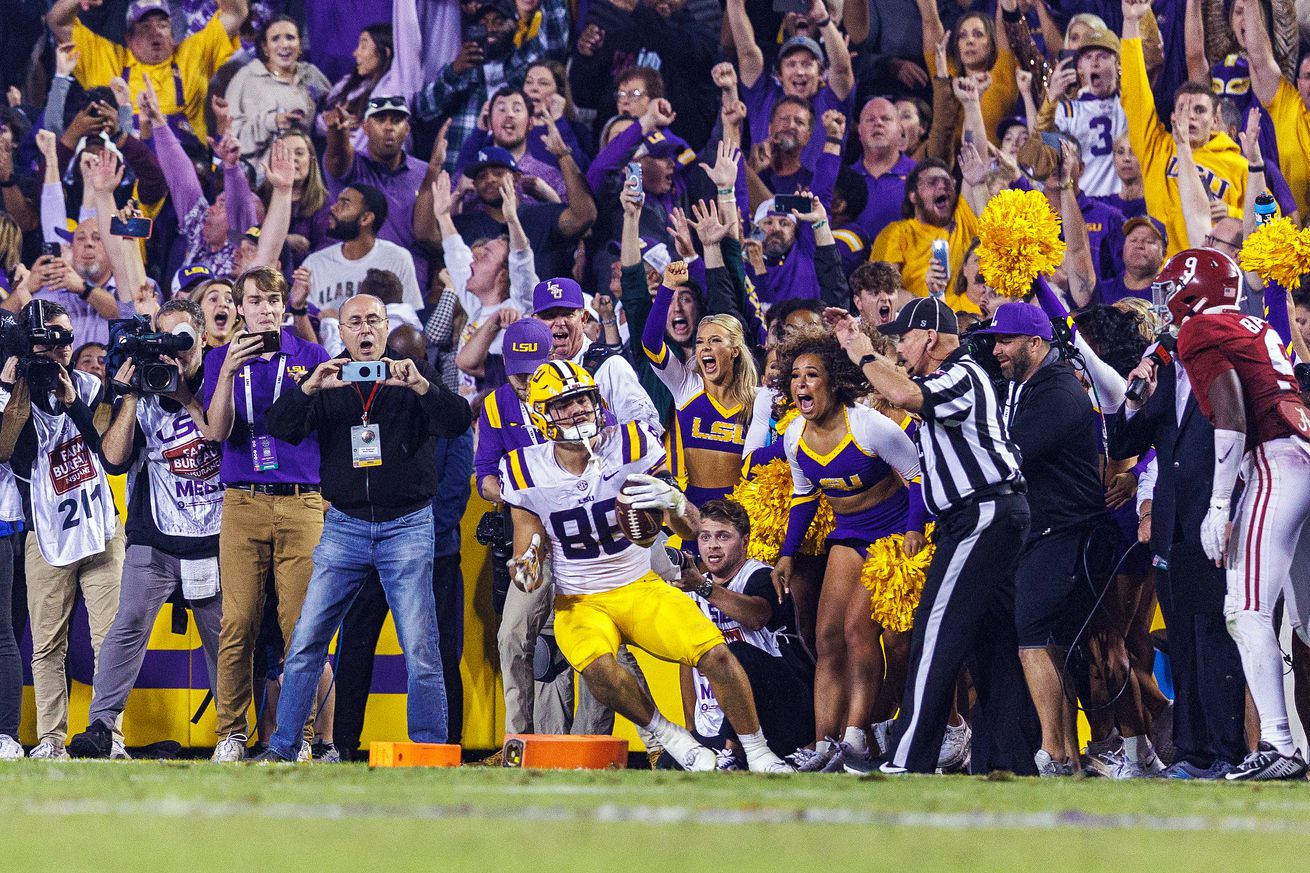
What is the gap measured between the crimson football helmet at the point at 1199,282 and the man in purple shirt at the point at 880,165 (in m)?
3.97

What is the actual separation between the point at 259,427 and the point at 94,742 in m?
1.58

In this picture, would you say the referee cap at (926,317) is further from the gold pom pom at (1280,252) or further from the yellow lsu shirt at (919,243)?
the yellow lsu shirt at (919,243)

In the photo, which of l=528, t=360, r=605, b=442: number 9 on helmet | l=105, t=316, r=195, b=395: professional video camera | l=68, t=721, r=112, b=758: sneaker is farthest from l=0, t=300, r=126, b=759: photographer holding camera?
l=528, t=360, r=605, b=442: number 9 on helmet

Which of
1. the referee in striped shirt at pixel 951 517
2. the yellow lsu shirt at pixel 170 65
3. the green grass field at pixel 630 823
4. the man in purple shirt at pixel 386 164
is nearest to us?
the green grass field at pixel 630 823

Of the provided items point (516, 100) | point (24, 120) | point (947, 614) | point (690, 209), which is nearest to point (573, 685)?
point (947, 614)

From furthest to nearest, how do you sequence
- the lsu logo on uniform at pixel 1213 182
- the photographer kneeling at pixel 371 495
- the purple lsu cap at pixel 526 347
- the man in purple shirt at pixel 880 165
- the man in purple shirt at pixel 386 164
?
the man in purple shirt at pixel 386 164 < the man in purple shirt at pixel 880 165 < the lsu logo on uniform at pixel 1213 182 < the purple lsu cap at pixel 526 347 < the photographer kneeling at pixel 371 495

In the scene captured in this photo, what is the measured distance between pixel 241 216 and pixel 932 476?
6494 millimetres

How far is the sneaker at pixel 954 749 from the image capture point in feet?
23.0

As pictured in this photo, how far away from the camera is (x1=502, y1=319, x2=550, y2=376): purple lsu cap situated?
7.41 meters

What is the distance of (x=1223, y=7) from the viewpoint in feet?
34.0

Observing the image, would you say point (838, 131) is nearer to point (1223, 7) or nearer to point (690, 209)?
point (690, 209)

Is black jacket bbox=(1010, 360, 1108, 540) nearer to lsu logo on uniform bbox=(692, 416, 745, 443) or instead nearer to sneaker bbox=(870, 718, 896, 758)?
sneaker bbox=(870, 718, 896, 758)

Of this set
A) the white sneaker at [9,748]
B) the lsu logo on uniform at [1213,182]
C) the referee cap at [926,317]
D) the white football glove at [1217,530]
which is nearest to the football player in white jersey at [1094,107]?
the lsu logo on uniform at [1213,182]

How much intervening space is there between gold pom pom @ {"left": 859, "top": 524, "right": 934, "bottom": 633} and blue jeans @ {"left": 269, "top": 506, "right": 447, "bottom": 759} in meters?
1.94
